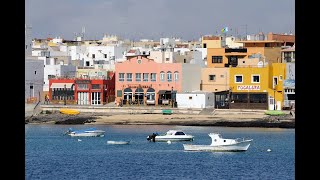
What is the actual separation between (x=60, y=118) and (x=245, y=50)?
50.7ft

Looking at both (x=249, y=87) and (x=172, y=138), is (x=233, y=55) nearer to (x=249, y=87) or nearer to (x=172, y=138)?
(x=249, y=87)

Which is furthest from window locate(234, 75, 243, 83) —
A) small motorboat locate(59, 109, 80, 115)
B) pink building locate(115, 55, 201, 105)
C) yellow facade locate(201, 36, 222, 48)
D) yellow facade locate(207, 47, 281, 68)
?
yellow facade locate(201, 36, 222, 48)

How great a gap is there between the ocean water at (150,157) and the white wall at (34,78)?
Answer: 10.2 meters

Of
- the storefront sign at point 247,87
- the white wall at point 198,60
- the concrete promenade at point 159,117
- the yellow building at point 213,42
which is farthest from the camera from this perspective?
the yellow building at point 213,42

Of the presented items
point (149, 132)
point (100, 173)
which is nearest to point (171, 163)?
point (100, 173)

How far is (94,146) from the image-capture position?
5288cm

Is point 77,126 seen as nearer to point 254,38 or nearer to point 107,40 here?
point 254,38

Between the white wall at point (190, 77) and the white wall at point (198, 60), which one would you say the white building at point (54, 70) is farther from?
the white wall at point (190, 77)

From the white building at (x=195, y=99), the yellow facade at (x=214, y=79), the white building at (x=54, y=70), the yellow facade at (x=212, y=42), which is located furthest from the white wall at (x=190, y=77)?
the white building at (x=54, y=70)

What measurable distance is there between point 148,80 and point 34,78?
10175 mm

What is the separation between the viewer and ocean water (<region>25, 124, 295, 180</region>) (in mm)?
37094

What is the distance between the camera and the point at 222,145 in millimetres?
47125

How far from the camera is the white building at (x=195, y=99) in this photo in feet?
220

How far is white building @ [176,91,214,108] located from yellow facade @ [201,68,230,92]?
1004 mm
